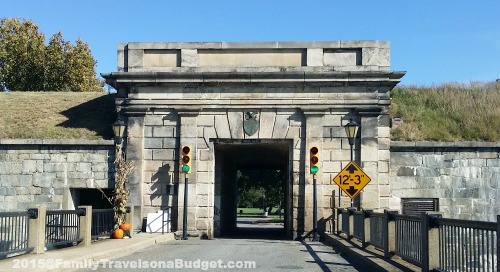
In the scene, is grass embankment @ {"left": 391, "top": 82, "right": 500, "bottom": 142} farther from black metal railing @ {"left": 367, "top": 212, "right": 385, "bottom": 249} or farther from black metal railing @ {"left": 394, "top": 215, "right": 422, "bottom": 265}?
black metal railing @ {"left": 394, "top": 215, "right": 422, "bottom": 265}

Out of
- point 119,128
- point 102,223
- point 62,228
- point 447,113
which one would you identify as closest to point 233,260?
point 62,228

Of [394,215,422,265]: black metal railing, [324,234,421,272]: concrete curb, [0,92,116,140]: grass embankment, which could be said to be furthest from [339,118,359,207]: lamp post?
[0,92,116,140]: grass embankment

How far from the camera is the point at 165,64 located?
80.0ft

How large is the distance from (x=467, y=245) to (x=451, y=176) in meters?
15.8

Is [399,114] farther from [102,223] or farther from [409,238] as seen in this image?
[409,238]

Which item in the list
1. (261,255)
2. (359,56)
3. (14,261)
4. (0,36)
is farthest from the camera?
(0,36)

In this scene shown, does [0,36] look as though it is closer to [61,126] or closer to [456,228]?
[61,126]

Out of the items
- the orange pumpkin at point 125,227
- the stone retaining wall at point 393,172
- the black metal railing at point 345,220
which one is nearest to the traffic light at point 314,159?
the black metal railing at point 345,220

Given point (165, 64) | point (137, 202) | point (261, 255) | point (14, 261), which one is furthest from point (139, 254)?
point (165, 64)

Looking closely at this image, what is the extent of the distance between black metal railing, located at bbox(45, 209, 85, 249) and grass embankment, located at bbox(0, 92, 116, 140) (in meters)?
8.75

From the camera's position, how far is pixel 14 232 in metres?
13.2

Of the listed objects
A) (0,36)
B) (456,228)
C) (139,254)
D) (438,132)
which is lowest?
(139,254)

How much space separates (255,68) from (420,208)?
8.29m

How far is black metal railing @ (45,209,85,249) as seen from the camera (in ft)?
49.3
